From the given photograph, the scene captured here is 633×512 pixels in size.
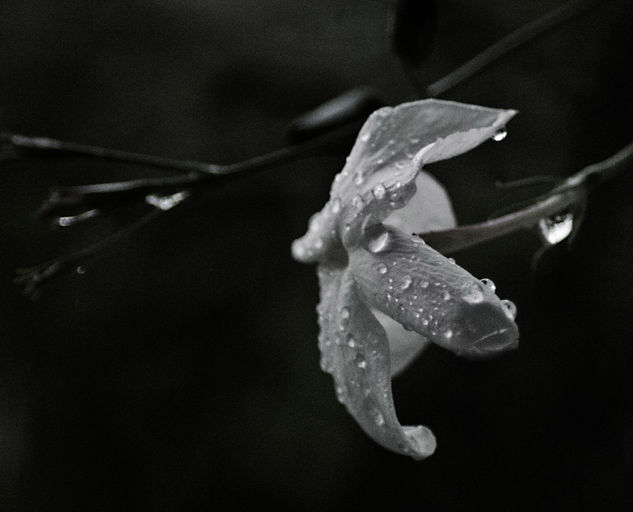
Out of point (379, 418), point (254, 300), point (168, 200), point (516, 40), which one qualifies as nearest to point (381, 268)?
point (379, 418)

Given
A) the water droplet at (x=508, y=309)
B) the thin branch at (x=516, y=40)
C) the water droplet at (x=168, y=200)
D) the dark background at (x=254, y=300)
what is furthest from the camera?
the dark background at (x=254, y=300)

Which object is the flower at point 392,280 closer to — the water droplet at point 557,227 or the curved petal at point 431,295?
the curved petal at point 431,295

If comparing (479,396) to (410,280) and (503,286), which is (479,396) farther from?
(410,280)

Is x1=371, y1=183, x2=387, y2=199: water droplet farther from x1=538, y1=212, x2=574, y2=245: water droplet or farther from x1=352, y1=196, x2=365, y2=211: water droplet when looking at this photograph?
x1=538, y1=212, x2=574, y2=245: water droplet

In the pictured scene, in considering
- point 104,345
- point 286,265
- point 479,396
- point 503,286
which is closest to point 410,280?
point 503,286

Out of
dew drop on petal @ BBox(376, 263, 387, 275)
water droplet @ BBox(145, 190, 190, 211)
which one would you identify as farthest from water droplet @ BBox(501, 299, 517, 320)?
water droplet @ BBox(145, 190, 190, 211)

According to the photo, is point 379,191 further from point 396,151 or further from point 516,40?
point 516,40

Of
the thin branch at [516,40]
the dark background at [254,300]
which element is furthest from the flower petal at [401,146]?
the dark background at [254,300]

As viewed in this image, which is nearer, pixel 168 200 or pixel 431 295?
pixel 431 295
